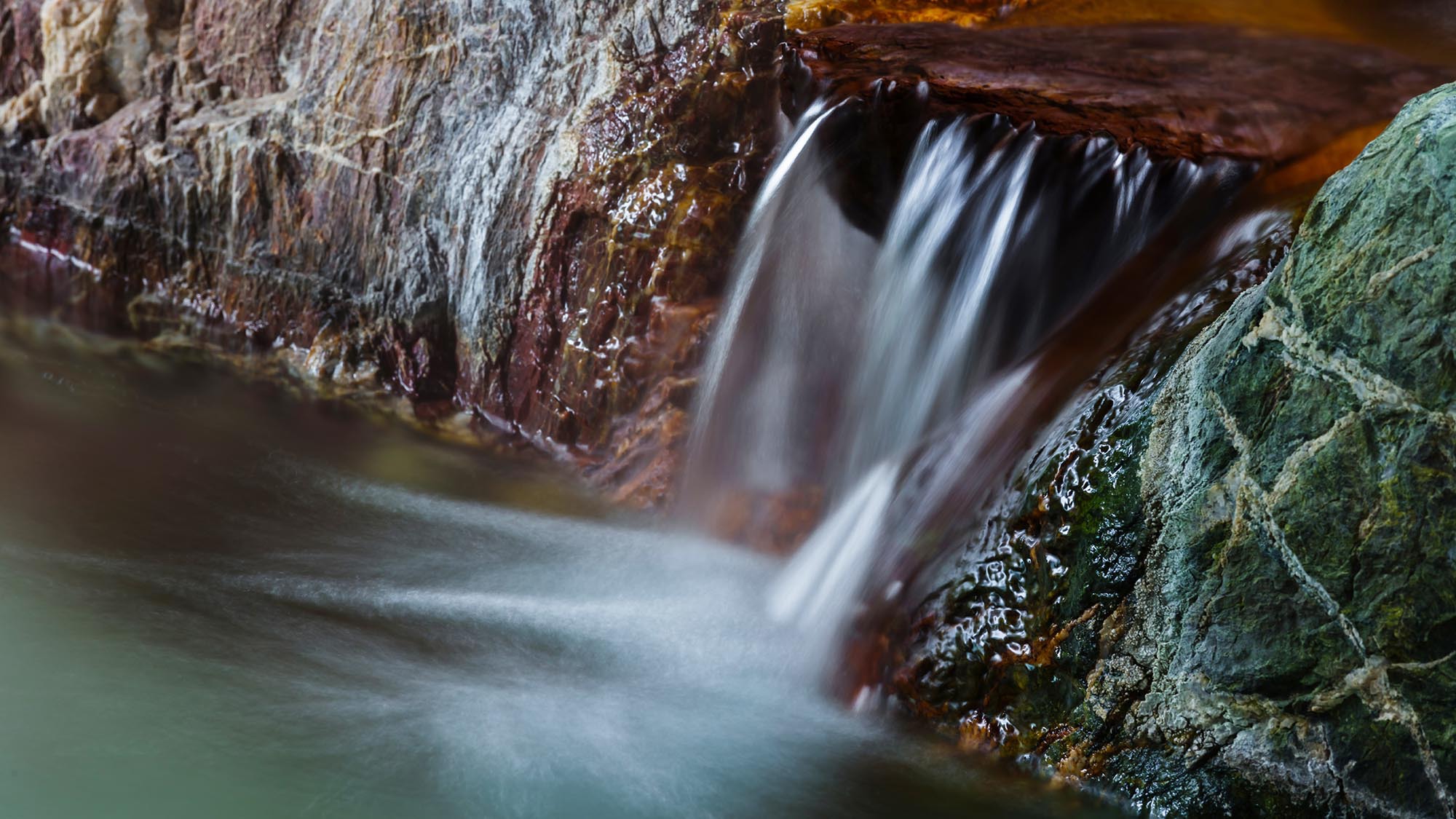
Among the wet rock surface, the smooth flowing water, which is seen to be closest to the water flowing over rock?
the wet rock surface

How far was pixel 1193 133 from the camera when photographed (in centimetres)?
374

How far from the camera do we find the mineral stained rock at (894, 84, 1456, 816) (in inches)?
→ 95.3

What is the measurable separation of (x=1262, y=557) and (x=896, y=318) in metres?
1.70

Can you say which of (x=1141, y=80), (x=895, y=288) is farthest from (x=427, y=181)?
(x=1141, y=80)

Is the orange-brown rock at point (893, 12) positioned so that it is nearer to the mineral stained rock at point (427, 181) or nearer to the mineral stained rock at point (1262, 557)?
the mineral stained rock at point (427, 181)

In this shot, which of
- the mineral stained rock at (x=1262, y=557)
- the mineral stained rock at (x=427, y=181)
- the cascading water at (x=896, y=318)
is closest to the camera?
the mineral stained rock at (x=1262, y=557)

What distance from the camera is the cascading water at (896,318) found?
367 centimetres

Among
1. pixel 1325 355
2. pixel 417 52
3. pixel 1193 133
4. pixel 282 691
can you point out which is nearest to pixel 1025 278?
pixel 1193 133

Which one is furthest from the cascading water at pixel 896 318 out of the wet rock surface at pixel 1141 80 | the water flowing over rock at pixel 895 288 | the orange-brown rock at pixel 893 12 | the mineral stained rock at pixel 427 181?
the orange-brown rock at pixel 893 12

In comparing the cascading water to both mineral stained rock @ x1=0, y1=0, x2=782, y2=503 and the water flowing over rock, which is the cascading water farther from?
mineral stained rock @ x1=0, y1=0, x2=782, y2=503

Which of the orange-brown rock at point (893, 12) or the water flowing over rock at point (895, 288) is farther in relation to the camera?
the orange-brown rock at point (893, 12)

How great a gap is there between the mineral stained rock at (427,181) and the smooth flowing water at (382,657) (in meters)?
0.73

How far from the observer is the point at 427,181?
5.55 metres

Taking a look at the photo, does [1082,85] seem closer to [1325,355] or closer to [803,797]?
[1325,355]
